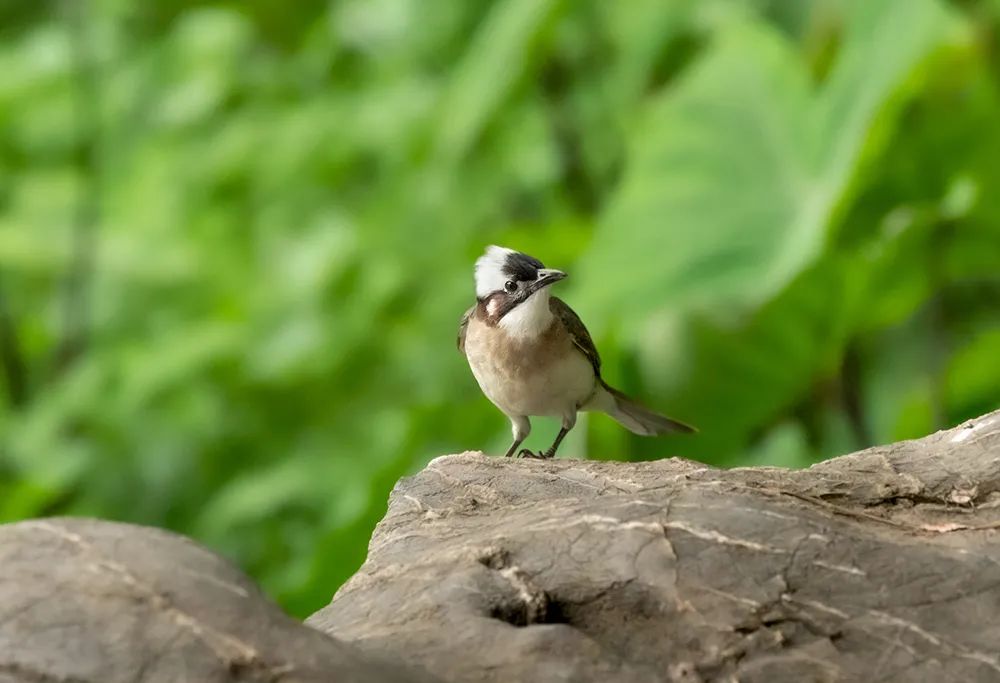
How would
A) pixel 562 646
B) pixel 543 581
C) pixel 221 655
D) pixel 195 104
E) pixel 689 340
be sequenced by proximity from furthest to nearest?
pixel 195 104
pixel 689 340
pixel 543 581
pixel 562 646
pixel 221 655

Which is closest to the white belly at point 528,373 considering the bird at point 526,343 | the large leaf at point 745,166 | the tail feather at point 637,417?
the bird at point 526,343

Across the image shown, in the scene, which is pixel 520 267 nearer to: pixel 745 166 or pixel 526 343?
pixel 526 343

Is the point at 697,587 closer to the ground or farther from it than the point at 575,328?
closer to the ground

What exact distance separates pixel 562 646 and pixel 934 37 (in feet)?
8.84

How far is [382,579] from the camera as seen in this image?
2203 millimetres

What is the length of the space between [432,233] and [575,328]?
275 centimetres

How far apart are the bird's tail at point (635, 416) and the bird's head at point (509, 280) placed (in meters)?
0.46

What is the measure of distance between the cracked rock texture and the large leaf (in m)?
1.37

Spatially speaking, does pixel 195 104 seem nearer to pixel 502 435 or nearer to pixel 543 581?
pixel 502 435

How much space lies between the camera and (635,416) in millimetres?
3635

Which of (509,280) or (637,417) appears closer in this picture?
(509,280)

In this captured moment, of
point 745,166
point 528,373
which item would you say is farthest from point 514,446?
point 745,166

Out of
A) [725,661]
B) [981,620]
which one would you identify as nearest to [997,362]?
[981,620]

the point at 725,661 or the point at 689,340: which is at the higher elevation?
the point at 689,340
